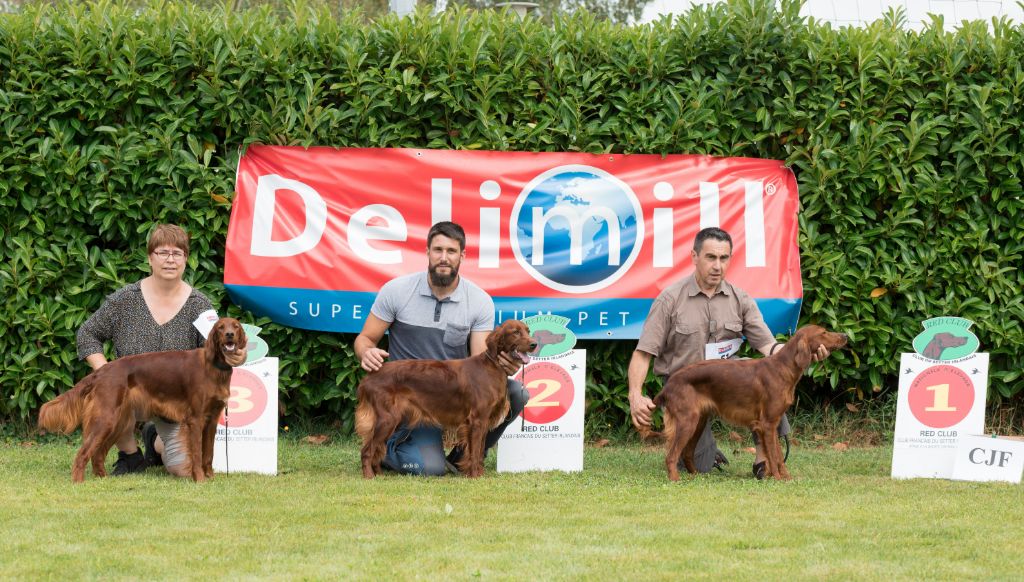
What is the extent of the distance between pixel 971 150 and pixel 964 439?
2.35 m

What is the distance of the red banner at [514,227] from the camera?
7145 millimetres

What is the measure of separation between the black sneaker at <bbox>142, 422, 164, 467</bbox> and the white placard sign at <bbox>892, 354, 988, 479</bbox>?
4.02 meters

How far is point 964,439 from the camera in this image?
5.84 metres

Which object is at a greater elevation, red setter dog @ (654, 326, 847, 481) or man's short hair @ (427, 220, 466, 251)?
man's short hair @ (427, 220, 466, 251)

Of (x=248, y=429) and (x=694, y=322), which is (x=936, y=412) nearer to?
(x=694, y=322)

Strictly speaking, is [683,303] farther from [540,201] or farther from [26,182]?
[26,182]

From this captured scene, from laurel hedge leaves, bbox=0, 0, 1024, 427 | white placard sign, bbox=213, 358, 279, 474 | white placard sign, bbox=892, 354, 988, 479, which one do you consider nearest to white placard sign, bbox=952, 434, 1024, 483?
white placard sign, bbox=892, 354, 988, 479

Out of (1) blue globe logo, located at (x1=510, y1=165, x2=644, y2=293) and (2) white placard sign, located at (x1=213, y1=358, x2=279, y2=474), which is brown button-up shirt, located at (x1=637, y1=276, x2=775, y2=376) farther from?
(2) white placard sign, located at (x1=213, y1=358, x2=279, y2=474)

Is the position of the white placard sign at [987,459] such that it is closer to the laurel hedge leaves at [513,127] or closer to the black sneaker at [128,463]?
the laurel hedge leaves at [513,127]

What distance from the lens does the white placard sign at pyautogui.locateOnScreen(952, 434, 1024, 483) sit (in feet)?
18.6

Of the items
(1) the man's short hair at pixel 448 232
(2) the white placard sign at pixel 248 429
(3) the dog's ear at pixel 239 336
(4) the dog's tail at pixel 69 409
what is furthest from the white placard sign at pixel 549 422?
(4) the dog's tail at pixel 69 409

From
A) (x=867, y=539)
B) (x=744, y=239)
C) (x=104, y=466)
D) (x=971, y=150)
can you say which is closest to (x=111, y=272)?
(x=104, y=466)

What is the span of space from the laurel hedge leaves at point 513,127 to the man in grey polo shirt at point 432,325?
116 cm

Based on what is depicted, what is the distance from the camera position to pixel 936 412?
596 cm
